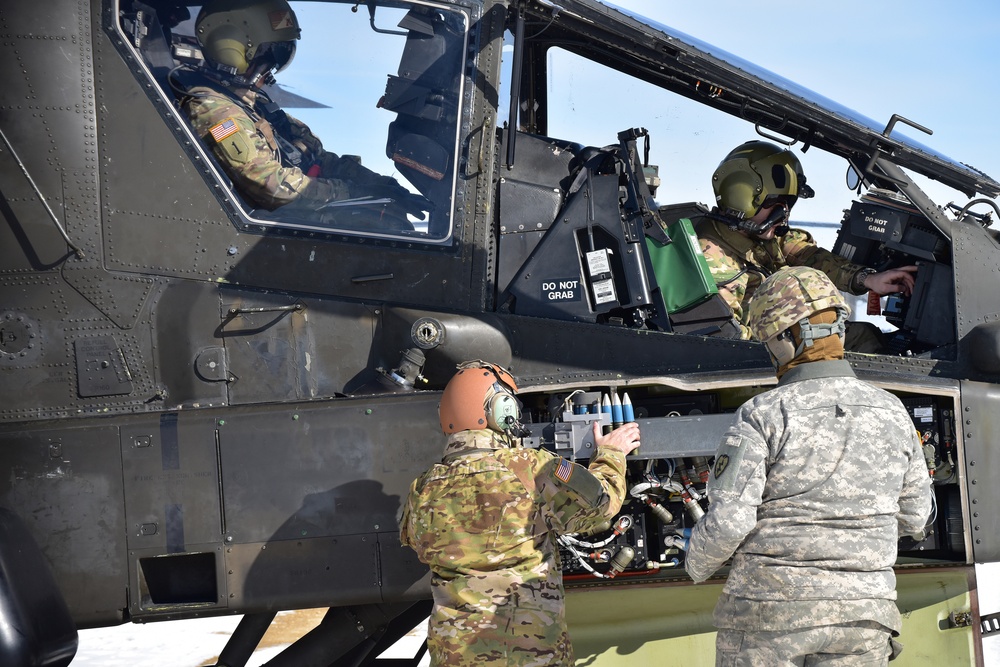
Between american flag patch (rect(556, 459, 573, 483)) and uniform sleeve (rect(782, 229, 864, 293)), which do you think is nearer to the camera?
american flag patch (rect(556, 459, 573, 483))

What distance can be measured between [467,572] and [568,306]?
1373 mm

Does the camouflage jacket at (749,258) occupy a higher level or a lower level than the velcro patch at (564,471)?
higher

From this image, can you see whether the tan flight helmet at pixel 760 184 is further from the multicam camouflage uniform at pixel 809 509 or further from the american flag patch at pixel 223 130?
the american flag patch at pixel 223 130

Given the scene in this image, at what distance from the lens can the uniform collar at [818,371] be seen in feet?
10.8

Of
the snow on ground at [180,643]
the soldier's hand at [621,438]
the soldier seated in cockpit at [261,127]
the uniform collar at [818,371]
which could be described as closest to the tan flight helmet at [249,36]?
A: the soldier seated in cockpit at [261,127]

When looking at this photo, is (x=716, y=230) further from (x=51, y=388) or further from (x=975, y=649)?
(x=51, y=388)

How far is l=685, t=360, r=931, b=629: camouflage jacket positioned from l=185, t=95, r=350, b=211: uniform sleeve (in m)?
2.27

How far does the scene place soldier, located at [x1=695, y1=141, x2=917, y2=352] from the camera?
17.9ft

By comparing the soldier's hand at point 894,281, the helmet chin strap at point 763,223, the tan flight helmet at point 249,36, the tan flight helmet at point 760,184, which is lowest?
the soldier's hand at point 894,281

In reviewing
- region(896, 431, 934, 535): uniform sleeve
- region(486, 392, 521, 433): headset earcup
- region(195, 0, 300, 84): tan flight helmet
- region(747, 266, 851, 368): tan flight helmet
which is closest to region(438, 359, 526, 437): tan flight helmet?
region(486, 392, 521, 433): headset earcup

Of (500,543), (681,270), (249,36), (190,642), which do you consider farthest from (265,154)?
(190,642)

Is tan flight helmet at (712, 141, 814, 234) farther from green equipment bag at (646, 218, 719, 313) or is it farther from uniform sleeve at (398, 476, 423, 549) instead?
uniform sleeve at (398, 476, 423, 549)

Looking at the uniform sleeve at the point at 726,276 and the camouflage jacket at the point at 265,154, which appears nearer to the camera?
the camouflage jacket at the point at 265,154

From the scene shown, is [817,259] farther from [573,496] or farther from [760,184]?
[573,496]
